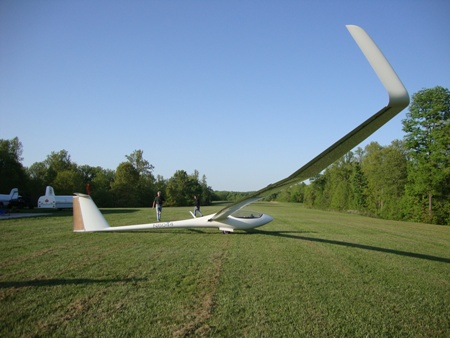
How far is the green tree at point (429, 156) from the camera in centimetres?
2369

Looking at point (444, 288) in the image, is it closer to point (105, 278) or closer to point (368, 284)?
point (368, 284)

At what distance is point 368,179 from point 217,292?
4099 cm

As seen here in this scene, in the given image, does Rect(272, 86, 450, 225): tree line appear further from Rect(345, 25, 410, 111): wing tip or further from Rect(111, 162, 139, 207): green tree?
Rect(111, 162, 139, 207): green tree

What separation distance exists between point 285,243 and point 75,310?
6835mm

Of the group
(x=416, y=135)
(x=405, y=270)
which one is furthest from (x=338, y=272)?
(x=416, y=135)

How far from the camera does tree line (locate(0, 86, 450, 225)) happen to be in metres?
24.4

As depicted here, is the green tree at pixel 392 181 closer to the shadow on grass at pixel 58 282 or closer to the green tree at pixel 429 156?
the green tree at pixel 429 156

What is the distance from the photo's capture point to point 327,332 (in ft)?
10.5

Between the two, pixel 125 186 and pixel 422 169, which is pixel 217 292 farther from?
pixel 125 186

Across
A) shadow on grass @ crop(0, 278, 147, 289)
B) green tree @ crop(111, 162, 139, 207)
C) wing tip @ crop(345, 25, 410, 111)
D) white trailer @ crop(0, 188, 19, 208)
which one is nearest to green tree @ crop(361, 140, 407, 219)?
wing tip @ crop(345, 25, 410, 111)

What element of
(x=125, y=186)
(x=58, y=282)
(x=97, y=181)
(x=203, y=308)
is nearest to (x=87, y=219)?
(x=58, y=282)

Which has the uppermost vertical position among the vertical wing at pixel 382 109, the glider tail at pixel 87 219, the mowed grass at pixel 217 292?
the vertical wing at pixel 382 109

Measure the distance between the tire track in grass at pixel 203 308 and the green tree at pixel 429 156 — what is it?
2649cm

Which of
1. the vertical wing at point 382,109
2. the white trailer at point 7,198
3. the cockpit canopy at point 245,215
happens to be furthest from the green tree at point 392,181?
the white trailer at point 7,198
